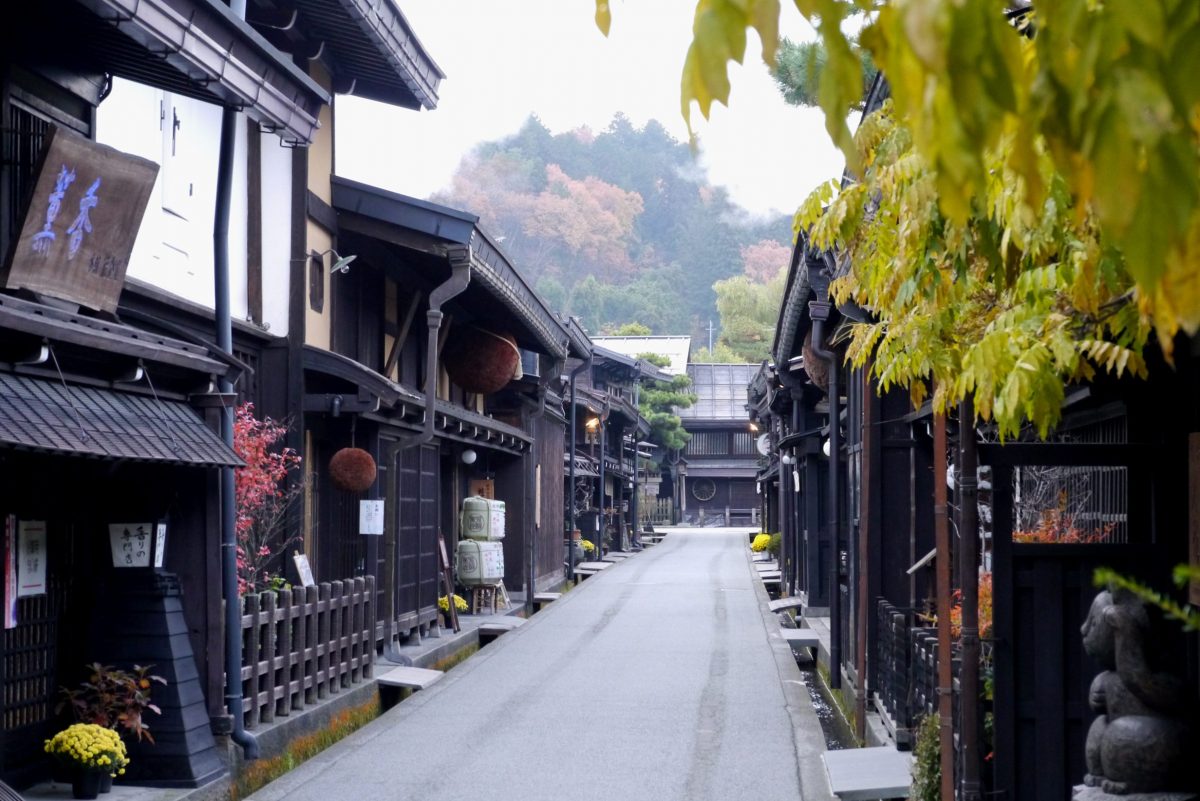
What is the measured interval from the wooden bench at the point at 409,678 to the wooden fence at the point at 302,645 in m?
0.27

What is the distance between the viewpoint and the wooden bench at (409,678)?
48.2ft

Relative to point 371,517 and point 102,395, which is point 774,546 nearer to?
point 371,517

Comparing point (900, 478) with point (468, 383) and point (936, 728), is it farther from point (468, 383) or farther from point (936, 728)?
point (468, 383)

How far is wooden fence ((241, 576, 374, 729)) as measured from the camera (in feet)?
36.5

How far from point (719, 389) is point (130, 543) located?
209 feet

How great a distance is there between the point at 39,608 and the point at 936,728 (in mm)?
5873

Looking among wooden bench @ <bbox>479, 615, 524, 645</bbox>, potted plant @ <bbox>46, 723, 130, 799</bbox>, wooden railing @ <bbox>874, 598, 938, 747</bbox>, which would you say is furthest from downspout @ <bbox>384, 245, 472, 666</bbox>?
potted plant @ <bbox>46, 723, 130, 799</bbox>

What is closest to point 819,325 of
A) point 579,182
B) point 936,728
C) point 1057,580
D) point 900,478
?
point 900,478

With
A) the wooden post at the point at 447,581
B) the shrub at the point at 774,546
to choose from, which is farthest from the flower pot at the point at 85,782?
the shrub at the point at 774,546

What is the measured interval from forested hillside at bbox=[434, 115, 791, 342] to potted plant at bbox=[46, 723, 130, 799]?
95.5 meters

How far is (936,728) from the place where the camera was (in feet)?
26.0

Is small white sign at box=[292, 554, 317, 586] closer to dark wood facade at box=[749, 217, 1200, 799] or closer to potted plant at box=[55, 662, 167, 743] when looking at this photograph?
potted plant at box=[55, 662, 167, 743]

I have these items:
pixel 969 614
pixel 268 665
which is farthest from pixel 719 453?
pixel 969 614

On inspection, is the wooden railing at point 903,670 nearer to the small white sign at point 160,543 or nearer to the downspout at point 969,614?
the downspout at point 969,614
